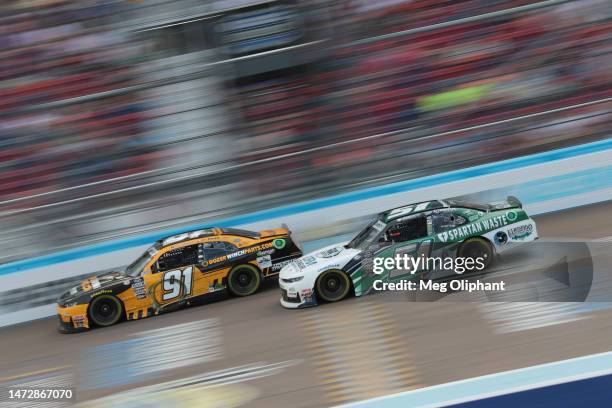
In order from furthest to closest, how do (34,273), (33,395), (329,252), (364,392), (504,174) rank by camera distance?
(504,174), (34,273), (329,252), (33,395), (364,392)

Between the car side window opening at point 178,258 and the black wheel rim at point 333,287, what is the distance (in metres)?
1.99

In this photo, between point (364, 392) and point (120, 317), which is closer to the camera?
point (364, 392)

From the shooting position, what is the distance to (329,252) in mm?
9234

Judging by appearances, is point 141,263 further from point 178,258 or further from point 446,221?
point 446,221

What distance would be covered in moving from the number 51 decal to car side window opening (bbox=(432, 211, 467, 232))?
3.27 meters

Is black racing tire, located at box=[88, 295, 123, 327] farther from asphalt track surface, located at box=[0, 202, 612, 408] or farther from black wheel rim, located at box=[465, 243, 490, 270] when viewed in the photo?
black wheel rim, located at box=[465, 243, 490, 270]

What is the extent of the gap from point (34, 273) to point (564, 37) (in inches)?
371

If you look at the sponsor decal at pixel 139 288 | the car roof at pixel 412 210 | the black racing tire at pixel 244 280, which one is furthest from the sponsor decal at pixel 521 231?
the sponsor decal at pixel 139 288

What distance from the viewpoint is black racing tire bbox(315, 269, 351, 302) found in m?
8.95

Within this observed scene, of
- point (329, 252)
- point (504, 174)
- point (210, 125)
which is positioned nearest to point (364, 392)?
point (329, 252)

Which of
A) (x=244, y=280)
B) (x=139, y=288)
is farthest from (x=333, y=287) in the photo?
(x=139, y=288)

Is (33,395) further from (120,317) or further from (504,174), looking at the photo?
(504,174)

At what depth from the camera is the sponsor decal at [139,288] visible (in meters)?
9.94

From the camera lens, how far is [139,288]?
9.94 metres
